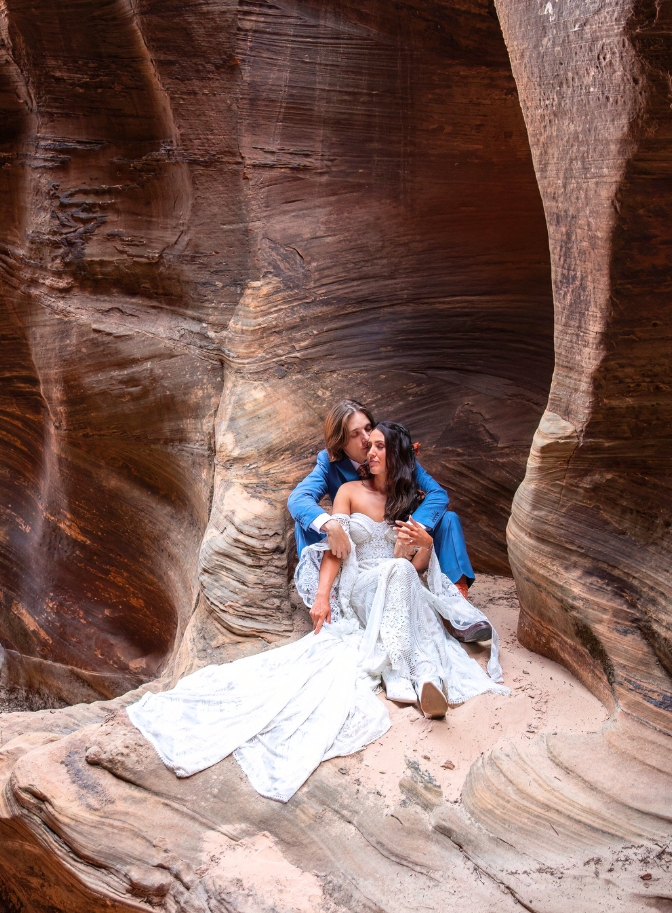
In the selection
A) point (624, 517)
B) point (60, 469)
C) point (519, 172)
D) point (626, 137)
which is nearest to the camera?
point (626, 137)

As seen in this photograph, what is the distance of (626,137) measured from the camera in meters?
3.54

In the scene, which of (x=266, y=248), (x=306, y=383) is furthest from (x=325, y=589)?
(x=266, y=248)

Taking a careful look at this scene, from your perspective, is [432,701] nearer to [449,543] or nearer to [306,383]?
[449,543]

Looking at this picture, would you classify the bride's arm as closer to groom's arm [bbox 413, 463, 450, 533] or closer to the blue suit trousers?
the blue suit trousers

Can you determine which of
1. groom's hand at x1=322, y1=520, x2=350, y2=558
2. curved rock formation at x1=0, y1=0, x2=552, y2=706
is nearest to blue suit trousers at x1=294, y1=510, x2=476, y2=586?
groom's hand at x1=322, y1=520, x2=350, y2=558

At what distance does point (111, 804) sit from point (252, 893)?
33.0 inches

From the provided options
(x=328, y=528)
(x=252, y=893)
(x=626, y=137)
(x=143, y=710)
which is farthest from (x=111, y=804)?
(x=626, y=137)

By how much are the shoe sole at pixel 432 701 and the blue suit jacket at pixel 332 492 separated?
1.01 meters

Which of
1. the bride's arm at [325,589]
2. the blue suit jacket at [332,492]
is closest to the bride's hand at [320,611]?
the bride's arm at [325,589]

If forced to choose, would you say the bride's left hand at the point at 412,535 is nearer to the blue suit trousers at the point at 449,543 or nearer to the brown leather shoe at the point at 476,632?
the blue suit trousers at the point at 449,543

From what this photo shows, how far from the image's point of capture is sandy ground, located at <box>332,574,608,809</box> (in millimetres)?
4008

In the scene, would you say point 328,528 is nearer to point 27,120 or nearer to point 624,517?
point 624,517

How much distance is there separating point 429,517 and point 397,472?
0.96 ft

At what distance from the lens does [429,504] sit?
4871mm
